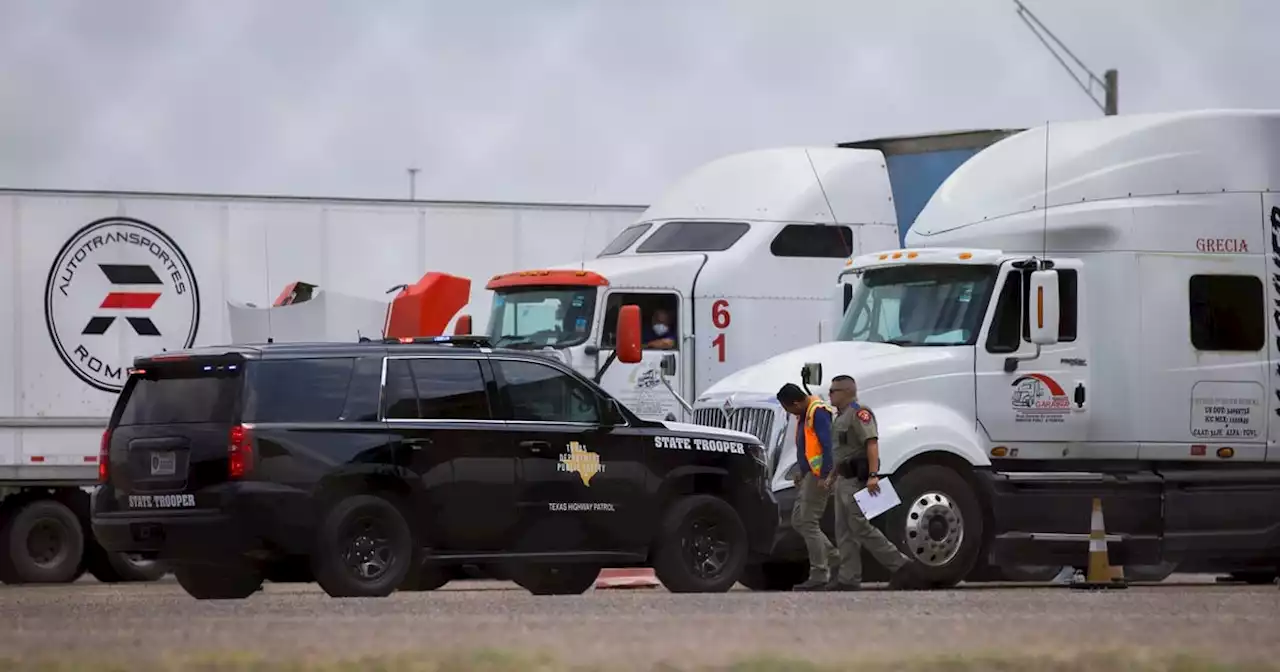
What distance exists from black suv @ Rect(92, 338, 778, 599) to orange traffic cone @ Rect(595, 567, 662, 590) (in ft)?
16.1


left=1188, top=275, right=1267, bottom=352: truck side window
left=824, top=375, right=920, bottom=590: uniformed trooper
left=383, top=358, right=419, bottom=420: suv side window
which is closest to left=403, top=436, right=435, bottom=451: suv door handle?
left=383, top=358, right=419, bottom=420: suv side window

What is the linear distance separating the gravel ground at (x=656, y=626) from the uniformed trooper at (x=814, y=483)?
1064 mm

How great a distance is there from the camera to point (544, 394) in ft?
55.2

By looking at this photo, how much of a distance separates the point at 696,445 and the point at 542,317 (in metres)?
5.47

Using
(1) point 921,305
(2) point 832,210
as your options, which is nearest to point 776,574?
(1) point 921,305

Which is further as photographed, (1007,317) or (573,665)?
(1007,317)

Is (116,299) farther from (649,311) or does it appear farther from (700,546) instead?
(700,546)

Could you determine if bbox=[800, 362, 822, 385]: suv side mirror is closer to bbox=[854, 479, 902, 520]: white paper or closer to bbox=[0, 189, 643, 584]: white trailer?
bbox=[854, 479, 902, 520]: white paper

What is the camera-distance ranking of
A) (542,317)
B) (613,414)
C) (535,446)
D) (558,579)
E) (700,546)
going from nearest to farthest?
(535,446) < (613,414) < (700,546) < (558,579) < (542,317)

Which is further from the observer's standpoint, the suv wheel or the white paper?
the white paper

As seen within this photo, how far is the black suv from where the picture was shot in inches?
604

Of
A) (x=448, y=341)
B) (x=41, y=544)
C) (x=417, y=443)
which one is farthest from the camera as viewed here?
(x=41, y=544)

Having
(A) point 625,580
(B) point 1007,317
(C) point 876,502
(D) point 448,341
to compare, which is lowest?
(A) point 625,580

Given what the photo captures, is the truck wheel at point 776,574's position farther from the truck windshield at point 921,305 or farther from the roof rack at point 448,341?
the roof rack at point 448,341
